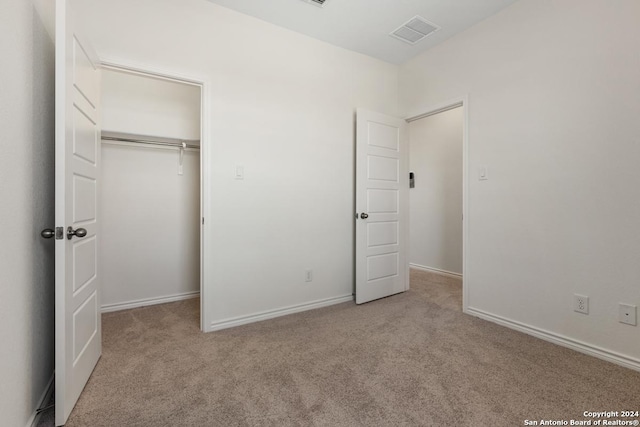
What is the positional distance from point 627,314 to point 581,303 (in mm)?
234

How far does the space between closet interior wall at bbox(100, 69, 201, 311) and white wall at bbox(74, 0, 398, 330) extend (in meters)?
0.56

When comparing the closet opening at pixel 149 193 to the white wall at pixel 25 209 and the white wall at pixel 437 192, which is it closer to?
the white wall at pixel 25 209

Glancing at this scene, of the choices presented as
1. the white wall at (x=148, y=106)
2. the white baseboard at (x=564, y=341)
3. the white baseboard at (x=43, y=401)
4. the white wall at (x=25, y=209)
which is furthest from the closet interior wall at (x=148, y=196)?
the white baseboard at (x=564, y=341)

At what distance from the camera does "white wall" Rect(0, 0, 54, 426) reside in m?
1.14

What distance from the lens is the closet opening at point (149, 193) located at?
9.43ft

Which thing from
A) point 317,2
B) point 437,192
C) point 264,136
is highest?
point 317,2

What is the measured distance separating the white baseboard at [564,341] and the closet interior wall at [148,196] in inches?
119

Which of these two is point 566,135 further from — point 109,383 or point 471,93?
point 109,383

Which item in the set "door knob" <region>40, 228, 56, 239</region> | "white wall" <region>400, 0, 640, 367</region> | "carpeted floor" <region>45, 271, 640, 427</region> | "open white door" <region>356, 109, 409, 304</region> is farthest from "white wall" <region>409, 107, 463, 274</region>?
"door knob" <region>40, 228, 56, 239</region>

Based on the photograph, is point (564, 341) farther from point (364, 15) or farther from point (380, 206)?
point (364, 15)

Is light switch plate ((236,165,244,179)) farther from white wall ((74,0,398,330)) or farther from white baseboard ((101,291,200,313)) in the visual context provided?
white baseboard ((101,291,200,313))

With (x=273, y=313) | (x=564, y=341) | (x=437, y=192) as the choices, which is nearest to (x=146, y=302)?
(x=273, y=313)

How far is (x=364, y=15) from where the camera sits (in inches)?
103

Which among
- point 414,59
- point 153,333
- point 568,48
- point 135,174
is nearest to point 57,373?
point 153,333
